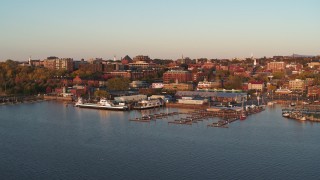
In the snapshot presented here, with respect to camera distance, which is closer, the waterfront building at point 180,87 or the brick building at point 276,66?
Answer: the waterfront building at point 180,87

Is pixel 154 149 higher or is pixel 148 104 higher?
pixel 148 104

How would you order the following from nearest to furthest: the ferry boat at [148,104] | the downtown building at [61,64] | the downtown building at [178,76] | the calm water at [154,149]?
the calm water at [154,149], the ferry boat at [148,104], the downtown building at [178,76], the downtown building at [61,64]

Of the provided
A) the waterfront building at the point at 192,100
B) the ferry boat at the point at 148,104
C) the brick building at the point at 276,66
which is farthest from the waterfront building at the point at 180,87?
the brick building at the point at 276,66

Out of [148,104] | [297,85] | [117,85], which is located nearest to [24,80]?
[117,85]

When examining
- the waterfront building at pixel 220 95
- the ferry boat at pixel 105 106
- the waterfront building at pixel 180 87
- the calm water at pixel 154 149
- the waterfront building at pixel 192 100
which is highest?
the waterfront building at pixel 180 87

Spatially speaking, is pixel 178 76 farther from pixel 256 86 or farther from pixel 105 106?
pixel 105 106

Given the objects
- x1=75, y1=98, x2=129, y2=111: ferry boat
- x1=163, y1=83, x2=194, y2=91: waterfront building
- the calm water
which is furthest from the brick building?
the calm water

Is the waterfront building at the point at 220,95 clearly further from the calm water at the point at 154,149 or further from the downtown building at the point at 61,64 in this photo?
the downtown building at the point at 61,64

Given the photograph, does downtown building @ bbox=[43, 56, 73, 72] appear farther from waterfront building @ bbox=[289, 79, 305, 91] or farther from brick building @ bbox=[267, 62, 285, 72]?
waterfront building @ bbox=[289, 79, 305, 91]
